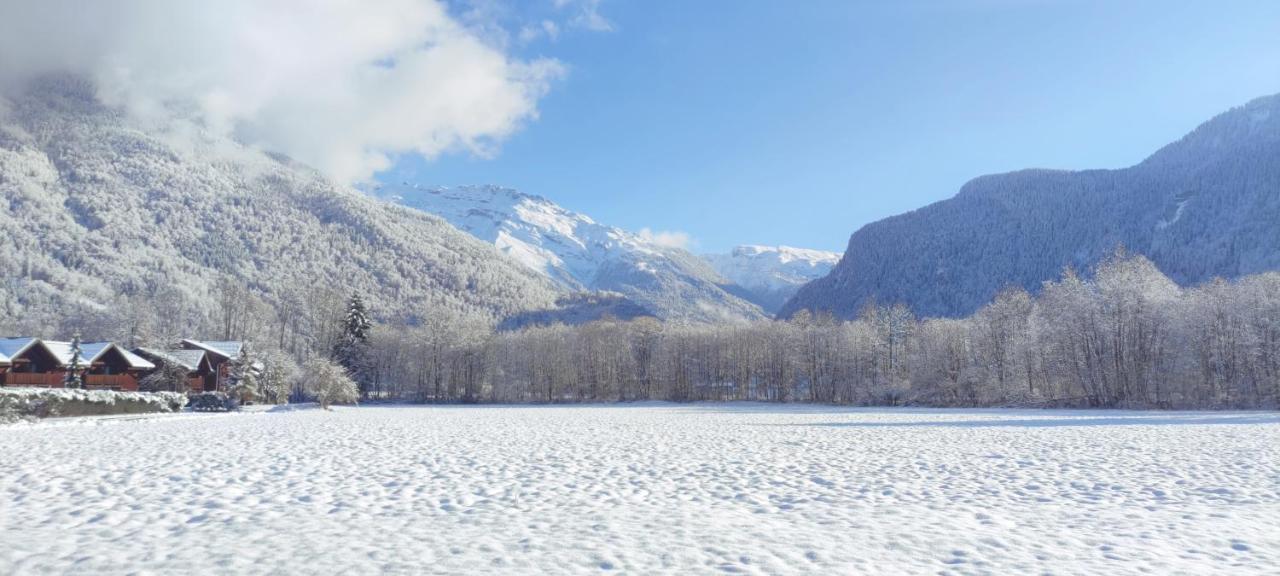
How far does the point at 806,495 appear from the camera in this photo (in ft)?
34.8

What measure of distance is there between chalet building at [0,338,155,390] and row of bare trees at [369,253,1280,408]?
34916mm

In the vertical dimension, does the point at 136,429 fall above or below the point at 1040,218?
below

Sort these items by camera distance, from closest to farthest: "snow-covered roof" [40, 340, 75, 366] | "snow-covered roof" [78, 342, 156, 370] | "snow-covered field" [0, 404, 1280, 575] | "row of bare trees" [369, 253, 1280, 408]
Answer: "snow-covered field" [0, 404, 1280, 575]
"row of bare trees" [369, 253, 1280, 408]
"snow-covered roof" [40, 340, 75, 366]
"snow-covered roof" [78, 342, 156, 370]

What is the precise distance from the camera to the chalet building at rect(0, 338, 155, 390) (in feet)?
155

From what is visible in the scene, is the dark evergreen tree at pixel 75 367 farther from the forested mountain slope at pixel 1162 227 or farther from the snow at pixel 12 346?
the forested mountain slope at pixel 1162 227

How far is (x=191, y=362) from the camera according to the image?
56.7 meters

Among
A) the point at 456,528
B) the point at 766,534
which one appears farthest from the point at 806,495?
the point at 456,528

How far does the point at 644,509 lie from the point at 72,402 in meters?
36.3

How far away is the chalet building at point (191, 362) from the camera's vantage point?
182 ft

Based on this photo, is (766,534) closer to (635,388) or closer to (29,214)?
(635,388)

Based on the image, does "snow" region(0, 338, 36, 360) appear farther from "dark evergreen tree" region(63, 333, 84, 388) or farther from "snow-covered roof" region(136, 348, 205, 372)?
"snow-covered roof" region(136, 348, 205, 372)

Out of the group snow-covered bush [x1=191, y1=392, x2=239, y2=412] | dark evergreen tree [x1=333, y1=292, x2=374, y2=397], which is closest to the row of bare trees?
dark evergreen tree [x1=333, y1=292, x2=374, y2=397]

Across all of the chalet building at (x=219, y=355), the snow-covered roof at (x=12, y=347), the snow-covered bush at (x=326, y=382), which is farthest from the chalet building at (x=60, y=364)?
the snow-covered bush at (x=326, y=382)

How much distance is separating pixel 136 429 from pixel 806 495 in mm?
27504
